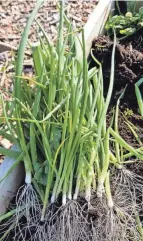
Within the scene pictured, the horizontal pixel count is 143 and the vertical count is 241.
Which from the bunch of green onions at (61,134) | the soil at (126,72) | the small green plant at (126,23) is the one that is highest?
the small green plant at (126,23)

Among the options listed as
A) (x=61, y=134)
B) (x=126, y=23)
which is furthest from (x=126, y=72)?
(x=61, y=134)

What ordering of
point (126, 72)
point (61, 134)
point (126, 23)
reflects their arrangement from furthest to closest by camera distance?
point (126, 23) → point (126, 72) → point (61, 134)

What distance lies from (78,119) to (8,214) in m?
0.36

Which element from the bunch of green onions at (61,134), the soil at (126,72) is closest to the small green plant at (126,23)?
the soil at (126,72)

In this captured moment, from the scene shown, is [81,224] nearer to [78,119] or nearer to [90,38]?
[78,119]

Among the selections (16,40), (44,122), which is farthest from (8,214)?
(16,40)

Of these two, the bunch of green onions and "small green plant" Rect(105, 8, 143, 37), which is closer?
the bunch of green onions

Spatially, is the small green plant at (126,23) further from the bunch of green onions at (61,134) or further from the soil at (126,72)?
the bunch of green onions at (61,134)

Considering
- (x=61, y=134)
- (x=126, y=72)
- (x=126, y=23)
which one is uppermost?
(x=126, y=23)

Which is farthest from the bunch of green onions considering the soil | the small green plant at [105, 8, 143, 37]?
the small green plant at [105, 8, 143, 37]

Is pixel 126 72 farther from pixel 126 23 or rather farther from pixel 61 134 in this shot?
pixel 61 134

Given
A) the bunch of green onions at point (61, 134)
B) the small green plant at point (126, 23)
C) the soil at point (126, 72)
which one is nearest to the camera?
the bunch of green onions at point (61, 134)

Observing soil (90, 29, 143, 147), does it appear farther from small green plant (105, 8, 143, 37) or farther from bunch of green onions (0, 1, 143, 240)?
bunch of green onions (0, 1, 143, 240)

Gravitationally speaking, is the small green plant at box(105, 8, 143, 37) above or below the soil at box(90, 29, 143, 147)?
above
